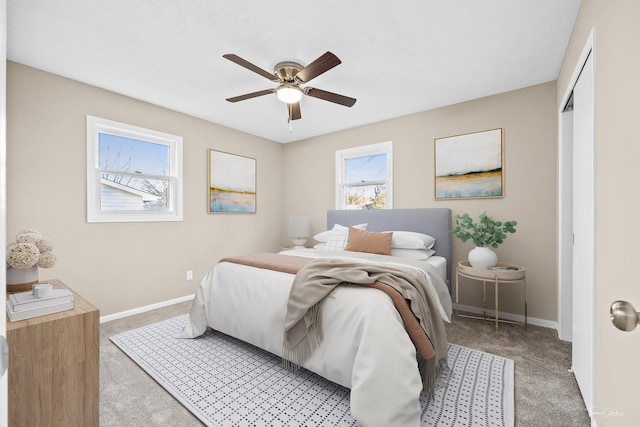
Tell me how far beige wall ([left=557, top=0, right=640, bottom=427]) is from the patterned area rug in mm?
579

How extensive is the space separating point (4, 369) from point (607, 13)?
2358 mm

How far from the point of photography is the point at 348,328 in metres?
1.72

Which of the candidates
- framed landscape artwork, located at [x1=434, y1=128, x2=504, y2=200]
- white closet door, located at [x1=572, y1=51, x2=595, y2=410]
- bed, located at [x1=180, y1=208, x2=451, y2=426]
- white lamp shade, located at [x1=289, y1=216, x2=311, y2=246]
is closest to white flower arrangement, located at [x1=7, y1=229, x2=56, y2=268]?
bed, located at [x1=180, y1=208, x2=451, y2=426]

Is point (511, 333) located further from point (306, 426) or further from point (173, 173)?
point (173, 173)

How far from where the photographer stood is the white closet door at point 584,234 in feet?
5.13

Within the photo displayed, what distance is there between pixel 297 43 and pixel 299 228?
9.09 feet

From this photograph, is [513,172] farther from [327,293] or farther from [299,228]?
[299,228]

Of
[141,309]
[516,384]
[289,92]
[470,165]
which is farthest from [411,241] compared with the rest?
[141,309]

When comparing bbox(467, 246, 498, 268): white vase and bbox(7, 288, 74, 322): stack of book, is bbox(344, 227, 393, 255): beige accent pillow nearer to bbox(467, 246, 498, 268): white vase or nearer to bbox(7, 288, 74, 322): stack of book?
bbox(467, 246, 498, 268): white vase

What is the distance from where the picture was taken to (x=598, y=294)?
1440 millimetres

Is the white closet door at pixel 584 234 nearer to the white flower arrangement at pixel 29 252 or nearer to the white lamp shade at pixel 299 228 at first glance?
the white flower arrangement at pixel 29 252

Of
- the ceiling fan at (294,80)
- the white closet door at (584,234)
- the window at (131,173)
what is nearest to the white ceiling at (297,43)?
the ceiling fan at (294,80)

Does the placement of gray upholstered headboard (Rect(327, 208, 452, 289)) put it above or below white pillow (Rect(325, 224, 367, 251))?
above

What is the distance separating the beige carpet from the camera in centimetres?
162
